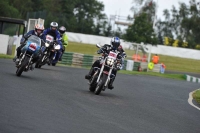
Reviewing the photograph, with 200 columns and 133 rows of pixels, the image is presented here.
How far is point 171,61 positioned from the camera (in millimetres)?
66312

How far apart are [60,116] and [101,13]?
87634mm

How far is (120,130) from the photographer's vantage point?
10.8m

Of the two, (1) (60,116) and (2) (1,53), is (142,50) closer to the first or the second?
(2) (1,53)

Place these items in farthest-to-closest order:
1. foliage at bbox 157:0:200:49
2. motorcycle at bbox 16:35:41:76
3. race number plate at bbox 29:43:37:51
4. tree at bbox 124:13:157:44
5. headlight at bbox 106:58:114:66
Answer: foliage at bbox 157:0:200:49
tree at bbox 124:13:157:44
race number plate at bbox 29:43:37:51
motorcycle at bbox 16:35:41:76
headlight at bbox 106:58:114:66

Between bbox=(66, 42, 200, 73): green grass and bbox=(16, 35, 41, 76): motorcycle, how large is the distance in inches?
1671

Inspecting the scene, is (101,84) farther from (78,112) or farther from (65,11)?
(65,11)

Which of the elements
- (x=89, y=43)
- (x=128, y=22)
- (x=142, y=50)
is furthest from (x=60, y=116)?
(x=128, y=22)

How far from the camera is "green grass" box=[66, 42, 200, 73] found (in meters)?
62.3

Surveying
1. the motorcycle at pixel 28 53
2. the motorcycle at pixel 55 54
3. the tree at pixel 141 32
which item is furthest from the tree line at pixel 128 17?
the motorcycle at pixel 28 53

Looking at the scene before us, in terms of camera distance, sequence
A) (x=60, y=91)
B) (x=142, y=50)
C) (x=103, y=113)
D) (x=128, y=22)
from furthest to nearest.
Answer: (x=128, y=22) < (x=142, y=50) < (x=60, y=91) < (x=103, y=113)

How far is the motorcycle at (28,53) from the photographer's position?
59.2 ft

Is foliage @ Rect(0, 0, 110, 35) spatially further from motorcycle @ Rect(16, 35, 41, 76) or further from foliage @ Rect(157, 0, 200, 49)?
motorcycle @ Rect(16, 35, 41, 76)

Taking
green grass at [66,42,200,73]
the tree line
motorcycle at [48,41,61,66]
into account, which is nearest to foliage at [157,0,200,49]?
the tree line

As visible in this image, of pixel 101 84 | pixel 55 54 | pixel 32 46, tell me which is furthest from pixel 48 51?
pixel 101 84
